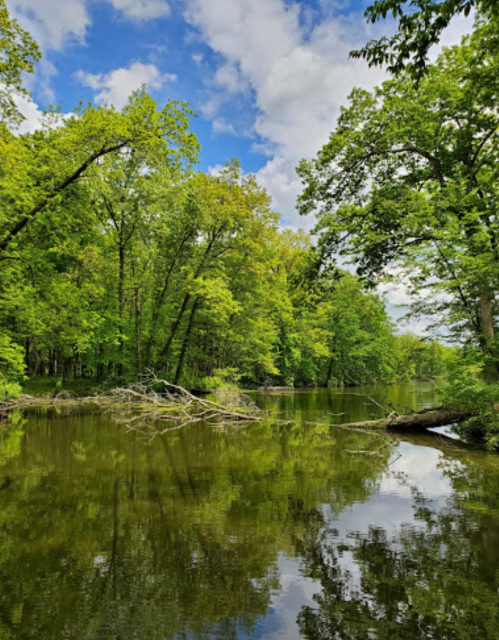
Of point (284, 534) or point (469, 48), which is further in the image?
point (469, 48)

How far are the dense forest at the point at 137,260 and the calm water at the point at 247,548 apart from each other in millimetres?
6213

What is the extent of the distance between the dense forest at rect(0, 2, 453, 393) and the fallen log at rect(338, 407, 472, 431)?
1387mm

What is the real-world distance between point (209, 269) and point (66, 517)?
61.6ft

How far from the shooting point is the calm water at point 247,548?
277cm

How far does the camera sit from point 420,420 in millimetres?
11594

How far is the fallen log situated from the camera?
10.9 m

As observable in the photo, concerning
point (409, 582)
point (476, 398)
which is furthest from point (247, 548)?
point (476, 398)

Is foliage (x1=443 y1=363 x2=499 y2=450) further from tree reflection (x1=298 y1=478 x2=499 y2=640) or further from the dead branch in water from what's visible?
the dead branch in water

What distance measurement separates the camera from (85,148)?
13.6 meters

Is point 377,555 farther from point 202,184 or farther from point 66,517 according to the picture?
point 202,184

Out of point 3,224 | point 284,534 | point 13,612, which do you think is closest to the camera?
point 13,612

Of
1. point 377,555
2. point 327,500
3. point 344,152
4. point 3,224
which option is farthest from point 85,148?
point 377,555

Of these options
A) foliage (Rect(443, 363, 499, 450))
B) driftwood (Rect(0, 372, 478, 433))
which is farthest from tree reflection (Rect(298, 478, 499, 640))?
driftwood (Rect(0, 372, 478, 433))

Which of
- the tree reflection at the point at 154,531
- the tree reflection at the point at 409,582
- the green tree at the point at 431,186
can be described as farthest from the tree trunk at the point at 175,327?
the tree reflection at the point at 409,582
